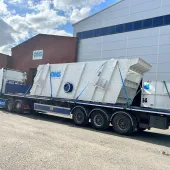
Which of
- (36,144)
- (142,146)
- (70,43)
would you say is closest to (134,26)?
(70,43)

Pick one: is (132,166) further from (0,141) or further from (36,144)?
(0,141)

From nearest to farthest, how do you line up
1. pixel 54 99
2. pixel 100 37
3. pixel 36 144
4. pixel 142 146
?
pixel 36 144
pixel 142 146
pixel 54 99
pixel 100 37

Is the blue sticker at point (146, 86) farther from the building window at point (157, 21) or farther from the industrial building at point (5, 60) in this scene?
the industrial building at point (5, 60)

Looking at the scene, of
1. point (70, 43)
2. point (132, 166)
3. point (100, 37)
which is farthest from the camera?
point (70, 43)

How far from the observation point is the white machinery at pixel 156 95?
9.00m

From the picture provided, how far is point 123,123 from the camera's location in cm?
980

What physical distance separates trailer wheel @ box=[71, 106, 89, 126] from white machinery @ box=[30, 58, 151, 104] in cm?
59

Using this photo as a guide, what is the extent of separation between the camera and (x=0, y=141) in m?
6.98

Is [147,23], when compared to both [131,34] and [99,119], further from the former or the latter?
[99,119]

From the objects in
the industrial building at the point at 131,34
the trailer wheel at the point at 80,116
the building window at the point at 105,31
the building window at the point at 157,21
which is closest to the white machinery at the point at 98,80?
the trailer wheel at the point at 80,116

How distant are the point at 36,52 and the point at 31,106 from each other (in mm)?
21477

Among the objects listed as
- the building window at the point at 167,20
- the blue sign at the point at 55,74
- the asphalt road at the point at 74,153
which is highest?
the building window at the point at 167,20

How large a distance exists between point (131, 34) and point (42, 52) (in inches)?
601

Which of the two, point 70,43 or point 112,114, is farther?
point 70,43
